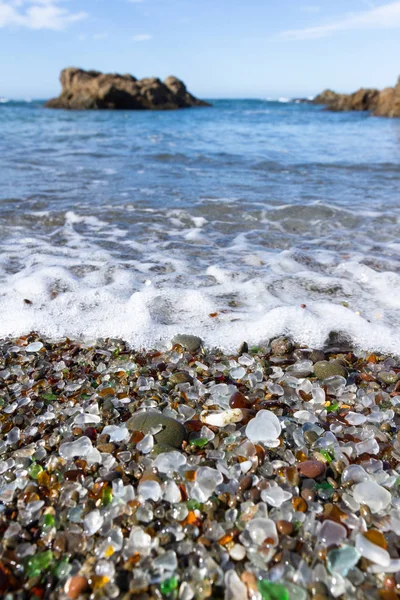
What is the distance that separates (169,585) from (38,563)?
15.8 inches

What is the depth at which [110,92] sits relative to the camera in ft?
147

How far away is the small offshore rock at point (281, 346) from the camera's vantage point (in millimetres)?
2525

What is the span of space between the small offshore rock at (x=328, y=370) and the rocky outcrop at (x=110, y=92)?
48.4m

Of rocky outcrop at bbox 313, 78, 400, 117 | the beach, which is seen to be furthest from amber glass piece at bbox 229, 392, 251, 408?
rocky outcrop at bbox 313, 78, 400, 117

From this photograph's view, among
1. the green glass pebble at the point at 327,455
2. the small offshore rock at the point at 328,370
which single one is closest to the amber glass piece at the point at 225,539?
the green glass pebble at the point at 327,455

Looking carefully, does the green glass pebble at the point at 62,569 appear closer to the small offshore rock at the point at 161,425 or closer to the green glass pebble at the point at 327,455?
the small offshore rock at the point at 161,425

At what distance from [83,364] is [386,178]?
7566mm

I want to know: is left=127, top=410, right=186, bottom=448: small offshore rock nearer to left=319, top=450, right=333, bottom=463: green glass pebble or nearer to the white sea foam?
left=319, top=450, right=333, bottom=463: green glass pebble

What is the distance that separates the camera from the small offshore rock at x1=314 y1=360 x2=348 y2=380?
227cm

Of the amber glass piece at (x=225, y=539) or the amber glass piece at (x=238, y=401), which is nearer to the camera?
the amber glass piece at (x=225, y=539)

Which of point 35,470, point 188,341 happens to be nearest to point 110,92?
point 188,341

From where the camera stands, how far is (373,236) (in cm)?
471

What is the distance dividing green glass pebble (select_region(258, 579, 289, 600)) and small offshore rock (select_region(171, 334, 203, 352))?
4.71 ft

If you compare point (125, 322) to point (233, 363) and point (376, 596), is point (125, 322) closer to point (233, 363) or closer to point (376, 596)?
point (233, 363)
